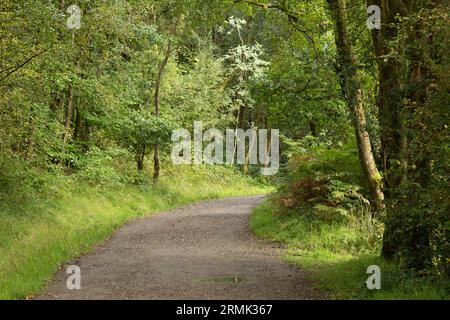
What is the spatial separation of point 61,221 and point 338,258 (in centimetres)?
758

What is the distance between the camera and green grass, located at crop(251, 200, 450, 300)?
7699 mm

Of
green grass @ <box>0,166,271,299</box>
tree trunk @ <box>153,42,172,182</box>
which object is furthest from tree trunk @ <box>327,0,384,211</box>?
tree trunk @ <box>153,42,172,182</box>

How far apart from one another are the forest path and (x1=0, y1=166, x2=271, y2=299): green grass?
42 centimetres

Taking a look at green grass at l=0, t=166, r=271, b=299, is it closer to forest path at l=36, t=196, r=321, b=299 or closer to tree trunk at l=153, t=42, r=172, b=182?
forest path at l=36, t=196, r=321, b=299

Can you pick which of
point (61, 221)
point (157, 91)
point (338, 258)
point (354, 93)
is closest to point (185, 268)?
point (338, 258)

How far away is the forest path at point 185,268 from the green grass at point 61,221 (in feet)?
1.36

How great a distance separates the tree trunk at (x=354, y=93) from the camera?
1020 cm

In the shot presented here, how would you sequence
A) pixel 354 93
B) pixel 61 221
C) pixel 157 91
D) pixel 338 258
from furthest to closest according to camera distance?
pixel 157 91 < pixel 61 221 < pixel 338 258 < pixel 354 93

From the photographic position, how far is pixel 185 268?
1046cm

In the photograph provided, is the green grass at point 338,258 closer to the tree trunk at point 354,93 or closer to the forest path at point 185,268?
the forest path at point 185,268

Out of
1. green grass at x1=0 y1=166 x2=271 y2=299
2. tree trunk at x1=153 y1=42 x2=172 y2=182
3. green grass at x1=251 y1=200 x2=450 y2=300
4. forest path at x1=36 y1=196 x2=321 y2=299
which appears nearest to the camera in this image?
green grass at x1=251 y1=200 x2=450 y2=300

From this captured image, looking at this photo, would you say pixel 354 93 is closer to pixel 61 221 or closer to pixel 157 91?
pixel 61 221

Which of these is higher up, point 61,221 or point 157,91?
point 157,91

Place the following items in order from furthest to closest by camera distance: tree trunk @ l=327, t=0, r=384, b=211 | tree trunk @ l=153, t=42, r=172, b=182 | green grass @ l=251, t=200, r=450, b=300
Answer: tree trunk @ l=153, t=42, r=172, b=182 → tree trunk @ l=327, t=0, r=384, b=211 → green grass @ l=251, t=200, r=450, b=300
